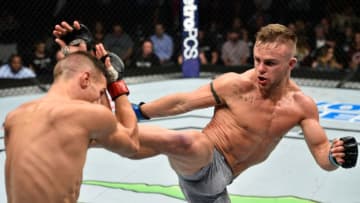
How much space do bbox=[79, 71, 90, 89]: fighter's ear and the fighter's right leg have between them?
37cm

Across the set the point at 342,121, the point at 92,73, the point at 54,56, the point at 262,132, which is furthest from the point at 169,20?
the point at 92,73

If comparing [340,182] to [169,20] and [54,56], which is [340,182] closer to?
[54,56]

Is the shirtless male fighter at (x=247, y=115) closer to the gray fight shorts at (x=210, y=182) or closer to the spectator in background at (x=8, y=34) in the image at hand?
the gray fight shorts at (x=210, y=182)

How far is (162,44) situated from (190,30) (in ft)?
2.42

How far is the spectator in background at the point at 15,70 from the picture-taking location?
19.3 ft

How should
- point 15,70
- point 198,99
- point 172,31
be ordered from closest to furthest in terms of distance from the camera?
point 198,99 → point 15,70 → point 172,31

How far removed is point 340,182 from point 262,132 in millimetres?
1135

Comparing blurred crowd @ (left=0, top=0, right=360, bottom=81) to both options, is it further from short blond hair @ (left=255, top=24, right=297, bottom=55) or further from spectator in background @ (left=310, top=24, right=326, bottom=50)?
short blond hair @ (left=255, top=24, right=297, bottom=55)

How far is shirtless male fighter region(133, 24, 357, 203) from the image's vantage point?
7.25 feet

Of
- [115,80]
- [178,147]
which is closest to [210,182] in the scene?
[178,147]

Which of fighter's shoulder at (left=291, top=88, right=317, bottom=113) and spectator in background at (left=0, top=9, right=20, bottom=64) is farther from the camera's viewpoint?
spectator in background at (left=0, top=9, right=20, bottom=64)

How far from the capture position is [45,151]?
1636mm

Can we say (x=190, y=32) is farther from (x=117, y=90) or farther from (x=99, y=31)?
(x=117, y=90)

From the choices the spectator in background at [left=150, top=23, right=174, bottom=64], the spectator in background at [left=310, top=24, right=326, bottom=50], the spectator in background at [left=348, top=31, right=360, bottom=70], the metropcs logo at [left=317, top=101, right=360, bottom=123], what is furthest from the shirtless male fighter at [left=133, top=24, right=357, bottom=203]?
the spectator in background at [left=150, top=23, right=174, bottom=64]
